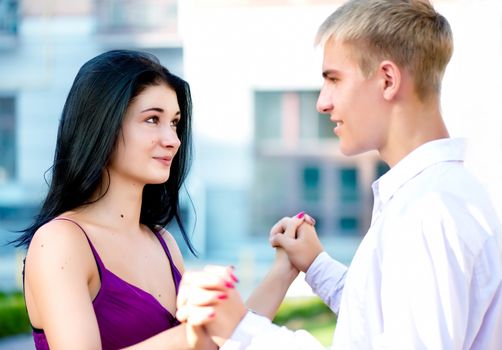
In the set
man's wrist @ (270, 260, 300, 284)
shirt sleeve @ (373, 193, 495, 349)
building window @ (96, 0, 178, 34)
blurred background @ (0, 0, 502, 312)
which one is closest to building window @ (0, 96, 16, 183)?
blurred background @ (0, 0, 502, 312)

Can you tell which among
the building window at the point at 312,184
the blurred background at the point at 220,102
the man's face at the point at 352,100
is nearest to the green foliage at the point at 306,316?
the blurred background at the point at 220,102

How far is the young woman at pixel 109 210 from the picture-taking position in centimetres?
147

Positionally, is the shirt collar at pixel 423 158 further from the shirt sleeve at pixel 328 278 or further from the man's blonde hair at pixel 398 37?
the shirt sleeve at pixel 328 278

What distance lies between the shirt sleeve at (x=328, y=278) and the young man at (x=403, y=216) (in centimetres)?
30

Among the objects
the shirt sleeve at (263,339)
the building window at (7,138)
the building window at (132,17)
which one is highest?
the building window at (132,17)

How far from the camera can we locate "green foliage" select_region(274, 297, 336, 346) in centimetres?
769

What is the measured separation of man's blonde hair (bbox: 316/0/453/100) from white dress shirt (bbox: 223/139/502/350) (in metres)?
0.13

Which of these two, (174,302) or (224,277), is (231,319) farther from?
(174,302)

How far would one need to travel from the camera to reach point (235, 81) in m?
12.6

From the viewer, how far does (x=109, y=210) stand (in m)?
1.67

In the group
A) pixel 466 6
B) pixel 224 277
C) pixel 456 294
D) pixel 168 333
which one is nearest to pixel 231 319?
pixel 224 277

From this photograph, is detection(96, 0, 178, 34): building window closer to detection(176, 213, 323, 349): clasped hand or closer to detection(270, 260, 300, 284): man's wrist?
detection(270, 260, 300, 284): man's wrist

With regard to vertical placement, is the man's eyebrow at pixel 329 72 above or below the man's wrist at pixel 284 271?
above

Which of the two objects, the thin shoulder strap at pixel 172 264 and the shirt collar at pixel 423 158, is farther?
the thin shoulder strap at pixel 172 264
